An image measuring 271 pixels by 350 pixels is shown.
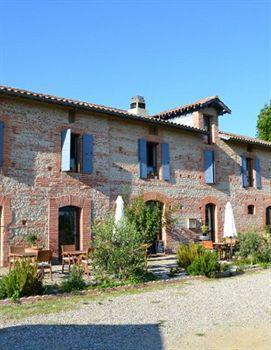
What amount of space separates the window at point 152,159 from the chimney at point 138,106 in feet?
8.24

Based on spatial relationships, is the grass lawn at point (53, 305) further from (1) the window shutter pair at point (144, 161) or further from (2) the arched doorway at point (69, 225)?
(1) the window shutter pair at point (144, 161)

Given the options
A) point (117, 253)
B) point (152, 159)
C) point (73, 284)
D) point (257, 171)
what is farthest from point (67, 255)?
point (257, 171)

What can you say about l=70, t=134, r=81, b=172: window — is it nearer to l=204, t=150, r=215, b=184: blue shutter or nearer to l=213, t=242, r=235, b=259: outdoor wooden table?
l=213, t=242, r=235, b=259: outdoor wooden table

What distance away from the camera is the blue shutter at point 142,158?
16016 millimetres

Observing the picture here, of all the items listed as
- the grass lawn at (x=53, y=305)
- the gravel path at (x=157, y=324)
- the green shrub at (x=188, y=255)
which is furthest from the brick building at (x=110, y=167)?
the gravel path at (x=157, y=324)

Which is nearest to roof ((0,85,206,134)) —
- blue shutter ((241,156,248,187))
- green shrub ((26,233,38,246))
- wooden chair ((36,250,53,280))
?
green shrub ((26,233,38,246))

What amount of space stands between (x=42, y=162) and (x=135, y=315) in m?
7.83

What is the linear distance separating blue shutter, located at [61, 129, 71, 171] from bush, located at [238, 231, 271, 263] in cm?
607

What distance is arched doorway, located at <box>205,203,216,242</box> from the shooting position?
18562mm

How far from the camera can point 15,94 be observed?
41.3ft

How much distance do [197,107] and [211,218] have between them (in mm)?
4990

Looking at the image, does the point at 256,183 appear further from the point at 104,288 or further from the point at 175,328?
the point at 175,328

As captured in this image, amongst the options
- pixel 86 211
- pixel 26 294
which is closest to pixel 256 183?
pixel 86 211

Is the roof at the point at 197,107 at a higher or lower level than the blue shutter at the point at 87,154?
higher
